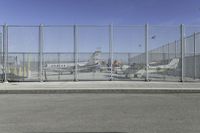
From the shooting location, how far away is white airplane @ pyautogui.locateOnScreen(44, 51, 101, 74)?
2453 cm

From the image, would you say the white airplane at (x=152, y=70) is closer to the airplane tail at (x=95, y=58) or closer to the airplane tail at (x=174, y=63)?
the airplane tail at (x=174, y=63)

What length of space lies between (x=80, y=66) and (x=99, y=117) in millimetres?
15234

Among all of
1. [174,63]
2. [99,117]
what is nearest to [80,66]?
[174,63]

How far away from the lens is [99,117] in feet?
31.5

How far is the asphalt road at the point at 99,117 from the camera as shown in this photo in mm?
8039

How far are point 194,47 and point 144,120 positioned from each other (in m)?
17.4

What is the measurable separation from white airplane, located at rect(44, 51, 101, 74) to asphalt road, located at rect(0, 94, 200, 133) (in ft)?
38.9

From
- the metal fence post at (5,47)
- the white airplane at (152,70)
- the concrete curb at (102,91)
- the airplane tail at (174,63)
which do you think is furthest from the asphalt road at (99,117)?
the airplane tail at (174,63)

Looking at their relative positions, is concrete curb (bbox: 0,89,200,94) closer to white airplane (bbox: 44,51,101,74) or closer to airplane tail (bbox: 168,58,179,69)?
white airplane (bbox: 44,51,101,74)

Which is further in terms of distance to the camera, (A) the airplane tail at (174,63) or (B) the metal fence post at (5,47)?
(A) the airplane tail at (174,63)

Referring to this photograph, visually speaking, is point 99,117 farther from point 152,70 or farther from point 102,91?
point 152,70

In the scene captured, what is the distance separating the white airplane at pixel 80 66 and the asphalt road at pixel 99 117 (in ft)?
38.9

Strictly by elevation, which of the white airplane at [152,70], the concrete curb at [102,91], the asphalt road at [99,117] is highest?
the white airplane at [152,70]

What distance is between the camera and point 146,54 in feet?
77.7
